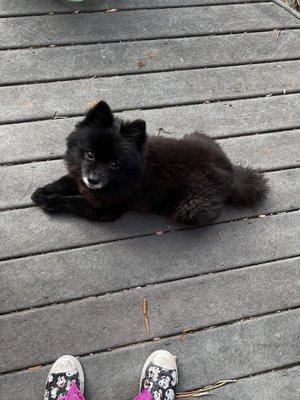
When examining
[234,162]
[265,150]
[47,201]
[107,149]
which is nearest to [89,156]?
[107,149]

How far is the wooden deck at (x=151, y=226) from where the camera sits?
239 cm

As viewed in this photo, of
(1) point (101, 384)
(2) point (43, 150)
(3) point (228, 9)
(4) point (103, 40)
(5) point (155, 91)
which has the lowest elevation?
(1) point (101, 384)

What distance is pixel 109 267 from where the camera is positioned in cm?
255

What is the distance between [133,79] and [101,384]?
1860 millimetres

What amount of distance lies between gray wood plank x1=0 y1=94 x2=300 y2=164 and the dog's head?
41 cm

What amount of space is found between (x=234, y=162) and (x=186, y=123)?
390mm

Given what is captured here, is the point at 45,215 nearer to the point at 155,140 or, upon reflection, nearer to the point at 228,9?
the point at 155,140

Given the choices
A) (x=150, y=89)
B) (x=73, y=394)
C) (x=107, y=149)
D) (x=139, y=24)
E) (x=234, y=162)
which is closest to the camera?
(x=73, y=394)

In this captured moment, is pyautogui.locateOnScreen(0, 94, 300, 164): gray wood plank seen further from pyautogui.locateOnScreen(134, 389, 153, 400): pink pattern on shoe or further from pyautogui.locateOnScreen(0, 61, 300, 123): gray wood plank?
pyautogui.locateOnScreen(134, 389, 153, 400): pink pattern on shoe

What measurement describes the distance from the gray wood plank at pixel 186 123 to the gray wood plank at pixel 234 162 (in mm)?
58

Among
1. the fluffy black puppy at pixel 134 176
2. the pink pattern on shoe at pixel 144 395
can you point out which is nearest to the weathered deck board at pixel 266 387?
the pink pattern on shoe at pixel 144 395

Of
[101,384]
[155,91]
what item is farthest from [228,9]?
[101,384]

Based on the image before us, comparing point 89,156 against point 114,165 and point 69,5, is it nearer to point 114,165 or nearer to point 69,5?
point 114,165

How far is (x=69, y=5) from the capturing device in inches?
131
